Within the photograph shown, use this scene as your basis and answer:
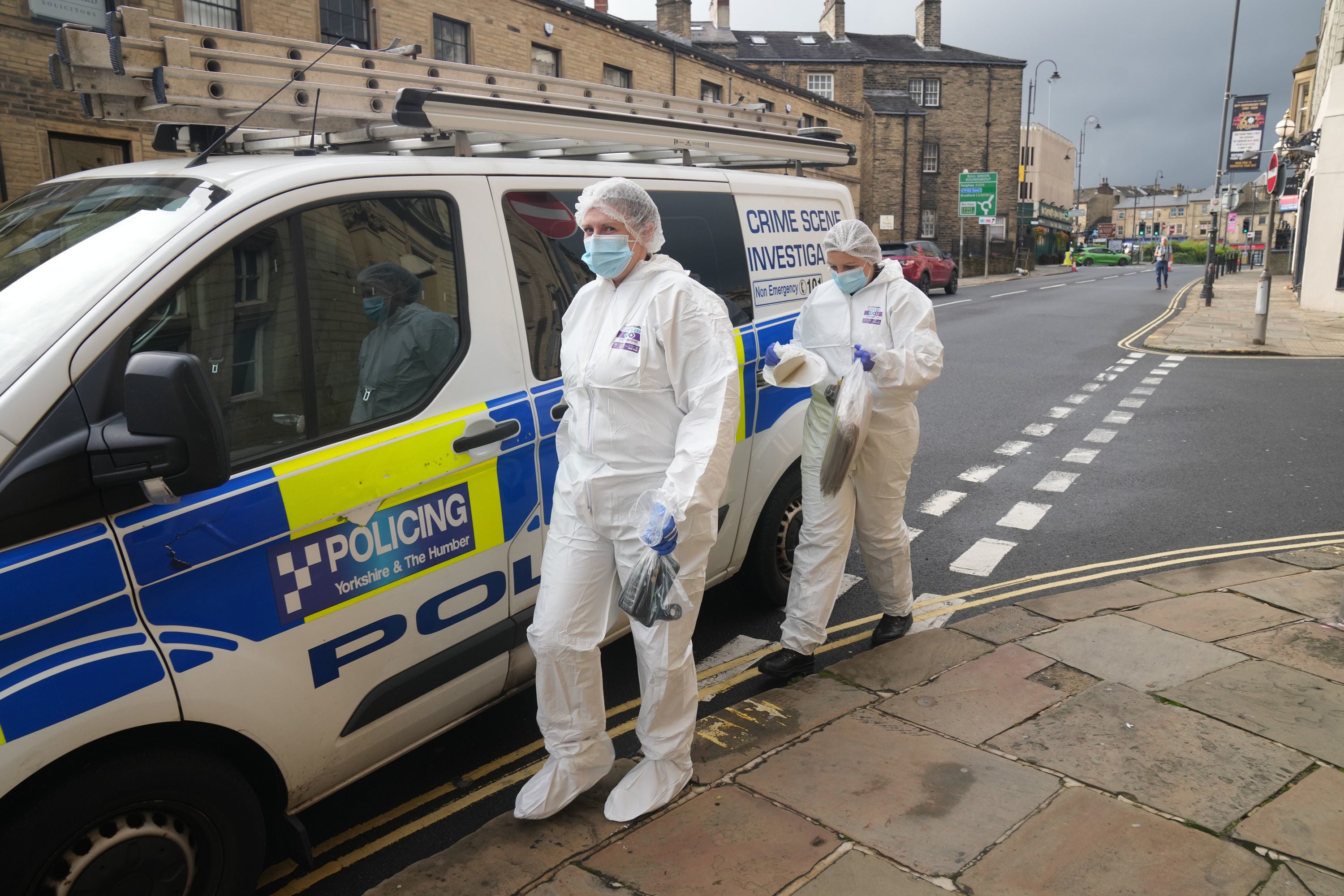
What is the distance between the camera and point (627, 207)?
299 centimetres

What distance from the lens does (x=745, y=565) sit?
192 inches

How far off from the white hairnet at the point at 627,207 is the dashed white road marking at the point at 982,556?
352 centimetres

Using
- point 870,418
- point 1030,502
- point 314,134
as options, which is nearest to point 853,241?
point 870,418

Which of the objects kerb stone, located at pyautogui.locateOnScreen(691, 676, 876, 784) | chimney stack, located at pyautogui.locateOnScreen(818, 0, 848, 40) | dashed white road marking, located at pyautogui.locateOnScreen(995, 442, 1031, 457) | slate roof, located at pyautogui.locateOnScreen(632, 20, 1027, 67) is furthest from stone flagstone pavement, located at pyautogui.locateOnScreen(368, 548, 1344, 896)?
chimney stack, located at pyautogui.locateOnScreen(818, 0, 848, 40)

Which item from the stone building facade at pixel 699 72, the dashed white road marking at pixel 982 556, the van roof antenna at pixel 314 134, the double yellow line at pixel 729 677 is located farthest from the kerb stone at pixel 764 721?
the stone building facade at pixel 699 72

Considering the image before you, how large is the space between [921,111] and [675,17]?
19.5m

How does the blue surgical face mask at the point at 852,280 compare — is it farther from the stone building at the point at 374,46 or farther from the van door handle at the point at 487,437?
the stone building at the point at 374,46

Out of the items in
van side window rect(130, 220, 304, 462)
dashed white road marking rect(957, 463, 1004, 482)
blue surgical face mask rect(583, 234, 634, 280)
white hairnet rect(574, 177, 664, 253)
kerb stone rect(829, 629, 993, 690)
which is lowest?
dashed white road marking rect(957, 463, 1004, 482)

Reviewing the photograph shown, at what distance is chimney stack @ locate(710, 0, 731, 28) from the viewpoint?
145 feet

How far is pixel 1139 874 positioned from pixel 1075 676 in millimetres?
1402

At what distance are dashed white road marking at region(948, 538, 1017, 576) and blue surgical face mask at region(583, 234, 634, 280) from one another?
3526mm

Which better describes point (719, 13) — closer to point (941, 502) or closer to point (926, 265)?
point (926, 265)

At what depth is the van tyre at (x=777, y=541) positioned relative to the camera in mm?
4727

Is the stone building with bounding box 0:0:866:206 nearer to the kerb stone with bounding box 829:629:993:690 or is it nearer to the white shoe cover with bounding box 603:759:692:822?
the kerb stone with bounding box 829:629:993:690
